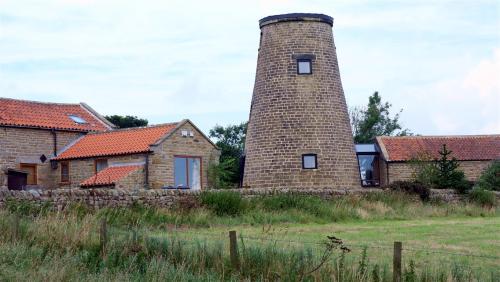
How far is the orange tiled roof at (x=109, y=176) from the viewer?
103 ft

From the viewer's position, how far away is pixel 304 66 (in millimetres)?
32531

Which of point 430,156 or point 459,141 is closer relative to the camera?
point 430,156

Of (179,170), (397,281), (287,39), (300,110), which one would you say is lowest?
(397,281)

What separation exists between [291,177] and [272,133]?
5.98ft

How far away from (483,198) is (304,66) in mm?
8254

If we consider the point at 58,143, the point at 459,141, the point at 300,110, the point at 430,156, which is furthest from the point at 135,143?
the point at 459,141

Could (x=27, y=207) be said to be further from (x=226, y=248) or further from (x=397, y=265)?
(x=397, y=265)

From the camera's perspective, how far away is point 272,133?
32.1 metres

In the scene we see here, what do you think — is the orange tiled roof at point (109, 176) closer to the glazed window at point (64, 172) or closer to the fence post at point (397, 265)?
the glazed window at point (64, 172)

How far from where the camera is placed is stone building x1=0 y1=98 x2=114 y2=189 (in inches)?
1342

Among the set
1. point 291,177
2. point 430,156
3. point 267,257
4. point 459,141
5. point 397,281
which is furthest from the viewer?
point 459,141

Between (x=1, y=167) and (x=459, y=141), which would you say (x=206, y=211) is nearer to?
(x=1, y=167)

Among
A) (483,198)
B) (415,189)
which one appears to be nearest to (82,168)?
(415,189)

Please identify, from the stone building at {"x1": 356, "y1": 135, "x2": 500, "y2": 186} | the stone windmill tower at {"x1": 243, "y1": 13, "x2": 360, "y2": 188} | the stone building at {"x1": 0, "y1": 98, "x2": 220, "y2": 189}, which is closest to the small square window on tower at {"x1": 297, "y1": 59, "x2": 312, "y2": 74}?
the stone windmill tower at {"x1": 243, "y1": 13, "x2": 360, "y2": 188}
